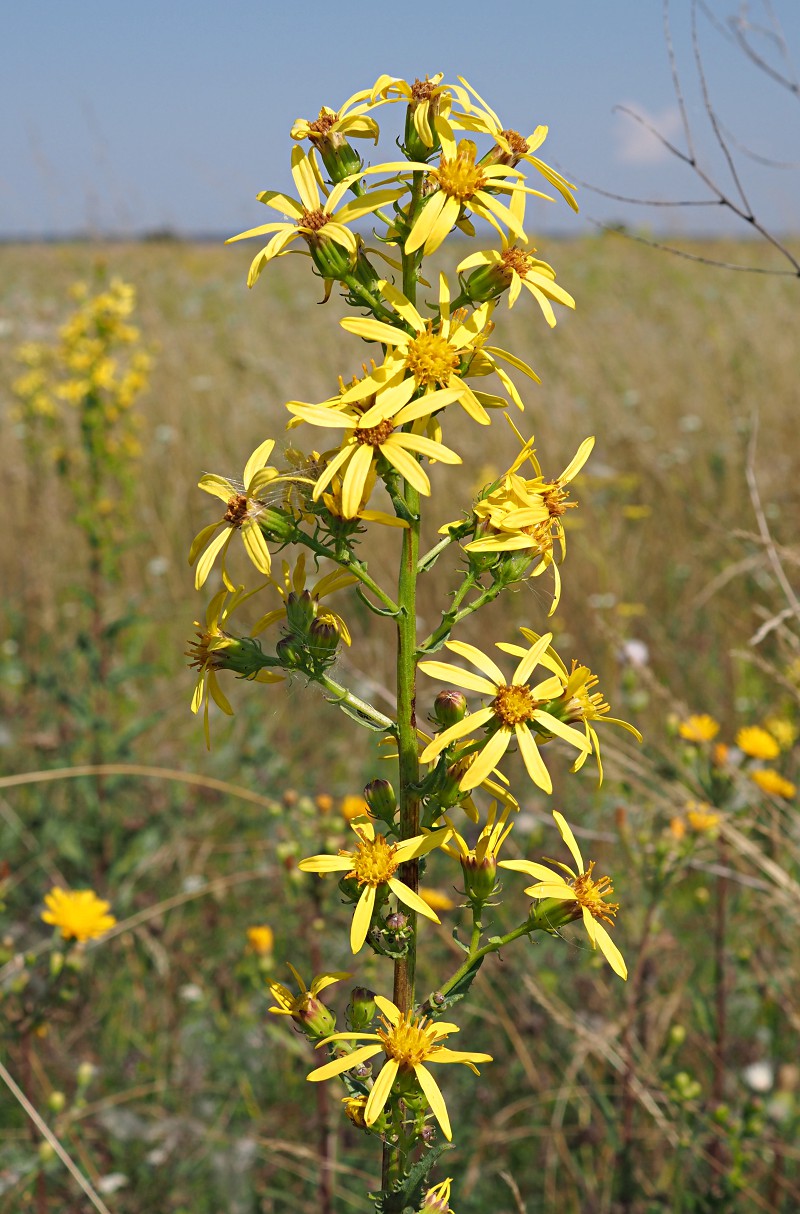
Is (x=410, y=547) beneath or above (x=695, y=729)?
above

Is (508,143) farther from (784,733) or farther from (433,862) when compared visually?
(433,862)

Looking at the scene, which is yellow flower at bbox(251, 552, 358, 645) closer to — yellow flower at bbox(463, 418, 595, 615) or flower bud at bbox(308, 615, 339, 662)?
flower bud at bbox(308, 615, 339, 662)

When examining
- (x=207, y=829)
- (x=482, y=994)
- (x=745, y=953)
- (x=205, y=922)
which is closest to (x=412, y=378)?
(x=745, y=953)

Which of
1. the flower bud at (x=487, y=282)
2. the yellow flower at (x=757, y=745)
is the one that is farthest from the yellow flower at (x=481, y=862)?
the yellow flower at (x=757, y=745)

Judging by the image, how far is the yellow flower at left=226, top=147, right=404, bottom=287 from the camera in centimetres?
133

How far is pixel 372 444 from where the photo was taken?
1.26 meters

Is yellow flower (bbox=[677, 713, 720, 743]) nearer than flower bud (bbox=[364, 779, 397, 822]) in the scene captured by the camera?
No

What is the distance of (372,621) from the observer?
5273 millimetres

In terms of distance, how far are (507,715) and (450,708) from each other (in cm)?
8

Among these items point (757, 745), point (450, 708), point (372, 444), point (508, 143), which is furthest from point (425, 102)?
point (757, 745)

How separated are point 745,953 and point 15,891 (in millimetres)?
2624

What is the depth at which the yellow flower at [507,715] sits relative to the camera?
4.04 ft

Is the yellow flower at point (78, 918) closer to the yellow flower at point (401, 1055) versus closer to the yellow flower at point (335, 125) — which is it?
the yellow flower at point (401, 1055)

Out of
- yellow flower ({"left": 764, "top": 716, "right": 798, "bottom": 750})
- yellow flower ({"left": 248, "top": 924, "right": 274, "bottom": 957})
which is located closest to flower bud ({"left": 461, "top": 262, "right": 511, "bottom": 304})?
yellow flower ({"left": 248, "top": 924, "right": 274, "bottom": 957})
